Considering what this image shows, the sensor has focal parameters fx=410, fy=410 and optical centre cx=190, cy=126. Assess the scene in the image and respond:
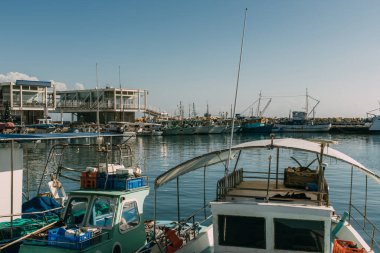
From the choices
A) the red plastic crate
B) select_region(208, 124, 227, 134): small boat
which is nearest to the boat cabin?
the red plastic crate

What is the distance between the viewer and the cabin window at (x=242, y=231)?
9.54m

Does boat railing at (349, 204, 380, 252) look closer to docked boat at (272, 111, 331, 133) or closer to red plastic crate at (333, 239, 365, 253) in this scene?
red plastic crate at (333, 239, 365, 253)

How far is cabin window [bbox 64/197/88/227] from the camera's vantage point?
13219 mm

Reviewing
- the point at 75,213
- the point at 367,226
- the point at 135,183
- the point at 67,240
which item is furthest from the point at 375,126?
the point at 67,240

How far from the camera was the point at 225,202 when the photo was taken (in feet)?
32.0

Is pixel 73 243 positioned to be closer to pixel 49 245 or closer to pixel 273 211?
pixel 49 245

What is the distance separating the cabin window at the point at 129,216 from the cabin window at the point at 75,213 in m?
1.27

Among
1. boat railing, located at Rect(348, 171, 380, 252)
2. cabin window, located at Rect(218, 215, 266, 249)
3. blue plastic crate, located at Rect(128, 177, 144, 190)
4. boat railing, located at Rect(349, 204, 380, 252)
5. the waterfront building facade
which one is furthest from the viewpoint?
the waterfront building facade

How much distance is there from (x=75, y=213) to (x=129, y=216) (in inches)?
70.5

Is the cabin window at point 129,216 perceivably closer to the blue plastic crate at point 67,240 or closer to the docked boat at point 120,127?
the blue plastic crate at point 67,240

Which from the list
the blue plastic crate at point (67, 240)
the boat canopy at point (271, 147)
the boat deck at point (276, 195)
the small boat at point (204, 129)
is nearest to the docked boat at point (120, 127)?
the small boat at point (204, 129)

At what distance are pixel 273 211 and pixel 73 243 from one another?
222 inches

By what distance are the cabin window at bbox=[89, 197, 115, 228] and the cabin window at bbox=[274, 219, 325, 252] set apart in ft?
18.7

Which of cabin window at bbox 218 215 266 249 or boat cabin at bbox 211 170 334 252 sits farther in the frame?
cabin window at bbox 218 215 266 249
